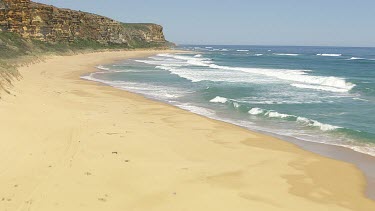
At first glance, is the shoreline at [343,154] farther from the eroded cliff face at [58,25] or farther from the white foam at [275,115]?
the eroded cliff face at [58,25]

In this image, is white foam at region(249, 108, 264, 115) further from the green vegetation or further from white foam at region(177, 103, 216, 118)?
the green vegetation

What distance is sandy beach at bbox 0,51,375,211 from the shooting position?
27.3 feet

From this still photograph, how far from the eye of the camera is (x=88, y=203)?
26.1 feet

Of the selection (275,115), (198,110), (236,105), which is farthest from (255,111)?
(198,110)

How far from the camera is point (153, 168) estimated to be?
10422 millimetres

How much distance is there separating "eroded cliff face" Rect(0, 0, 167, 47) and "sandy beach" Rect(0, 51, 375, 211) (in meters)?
44.1

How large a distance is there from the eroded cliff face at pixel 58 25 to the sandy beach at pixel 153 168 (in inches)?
1737

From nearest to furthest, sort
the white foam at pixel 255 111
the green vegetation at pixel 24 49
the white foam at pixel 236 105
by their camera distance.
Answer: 1. the white foam at pixel 255 111
2. the white foam at pixel 236 105
3. the green vegetation at pixel 24 49

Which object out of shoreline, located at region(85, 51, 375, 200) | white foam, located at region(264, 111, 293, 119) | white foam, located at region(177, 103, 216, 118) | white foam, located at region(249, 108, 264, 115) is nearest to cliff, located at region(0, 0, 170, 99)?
white foam, located at region(177, 103, 216, 118)

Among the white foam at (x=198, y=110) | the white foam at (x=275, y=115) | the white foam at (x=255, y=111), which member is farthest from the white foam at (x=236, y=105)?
the white foam at (x=275, y=115)

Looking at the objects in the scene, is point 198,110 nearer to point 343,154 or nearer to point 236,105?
point 236,105

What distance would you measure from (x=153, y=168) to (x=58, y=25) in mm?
72441

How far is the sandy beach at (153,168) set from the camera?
834cm

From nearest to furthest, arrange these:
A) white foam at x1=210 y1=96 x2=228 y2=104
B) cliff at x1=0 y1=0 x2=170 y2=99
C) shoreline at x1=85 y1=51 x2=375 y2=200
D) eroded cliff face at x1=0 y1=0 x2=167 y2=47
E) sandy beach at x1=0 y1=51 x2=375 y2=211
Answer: sandy beach at x1=0 y1=51 x2=375 y2=211, shoreline at x1=85 y1=51 x2=375 y2=200, white foam at x1=210 y1=96 x2=228 y2=104, cliff at x1=0 y1=0 x2=170 y2=99, eroded cliff face at x1=0 y1=0 x2=167 y2=47
